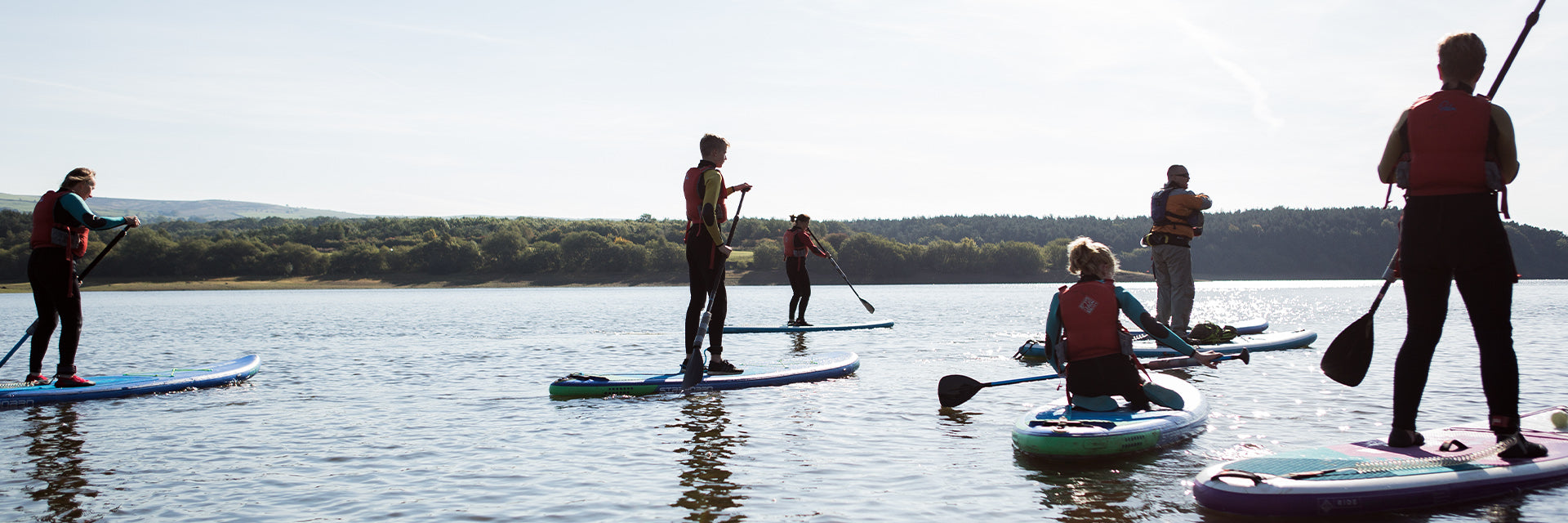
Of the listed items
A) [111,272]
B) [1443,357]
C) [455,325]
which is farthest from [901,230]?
[1443,357]

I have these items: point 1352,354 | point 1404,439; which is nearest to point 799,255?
point 1352,354

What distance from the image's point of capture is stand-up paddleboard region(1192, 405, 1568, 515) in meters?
4.57

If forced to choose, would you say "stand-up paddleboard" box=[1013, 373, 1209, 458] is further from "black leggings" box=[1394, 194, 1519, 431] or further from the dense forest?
the dense forest

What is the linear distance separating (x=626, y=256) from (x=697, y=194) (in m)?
96.8

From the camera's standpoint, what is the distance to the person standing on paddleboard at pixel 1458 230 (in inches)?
201

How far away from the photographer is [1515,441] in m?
5.18

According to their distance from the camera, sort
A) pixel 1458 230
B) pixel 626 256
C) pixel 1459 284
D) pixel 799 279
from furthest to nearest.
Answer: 1. pixel 626 256
2. pixel 799 279
3. pixel 1459 284
4. pixel 1458 230

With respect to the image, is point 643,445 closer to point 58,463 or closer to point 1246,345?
point 58,463

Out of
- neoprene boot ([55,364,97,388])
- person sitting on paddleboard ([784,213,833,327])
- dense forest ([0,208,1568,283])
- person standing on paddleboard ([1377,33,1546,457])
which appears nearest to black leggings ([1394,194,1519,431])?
person standing on paddleboard ([1377,33,1546,457])

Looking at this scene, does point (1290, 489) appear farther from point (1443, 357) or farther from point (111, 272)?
point (111, 272)

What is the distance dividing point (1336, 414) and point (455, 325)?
21.5m

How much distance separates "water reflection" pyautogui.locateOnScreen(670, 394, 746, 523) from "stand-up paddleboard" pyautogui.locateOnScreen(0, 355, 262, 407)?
540 centimetres

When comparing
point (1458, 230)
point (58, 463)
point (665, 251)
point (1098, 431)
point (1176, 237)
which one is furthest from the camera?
point (665, 251)

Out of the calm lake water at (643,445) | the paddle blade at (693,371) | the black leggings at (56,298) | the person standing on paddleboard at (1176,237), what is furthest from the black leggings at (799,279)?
the black leggings at (56,298)
